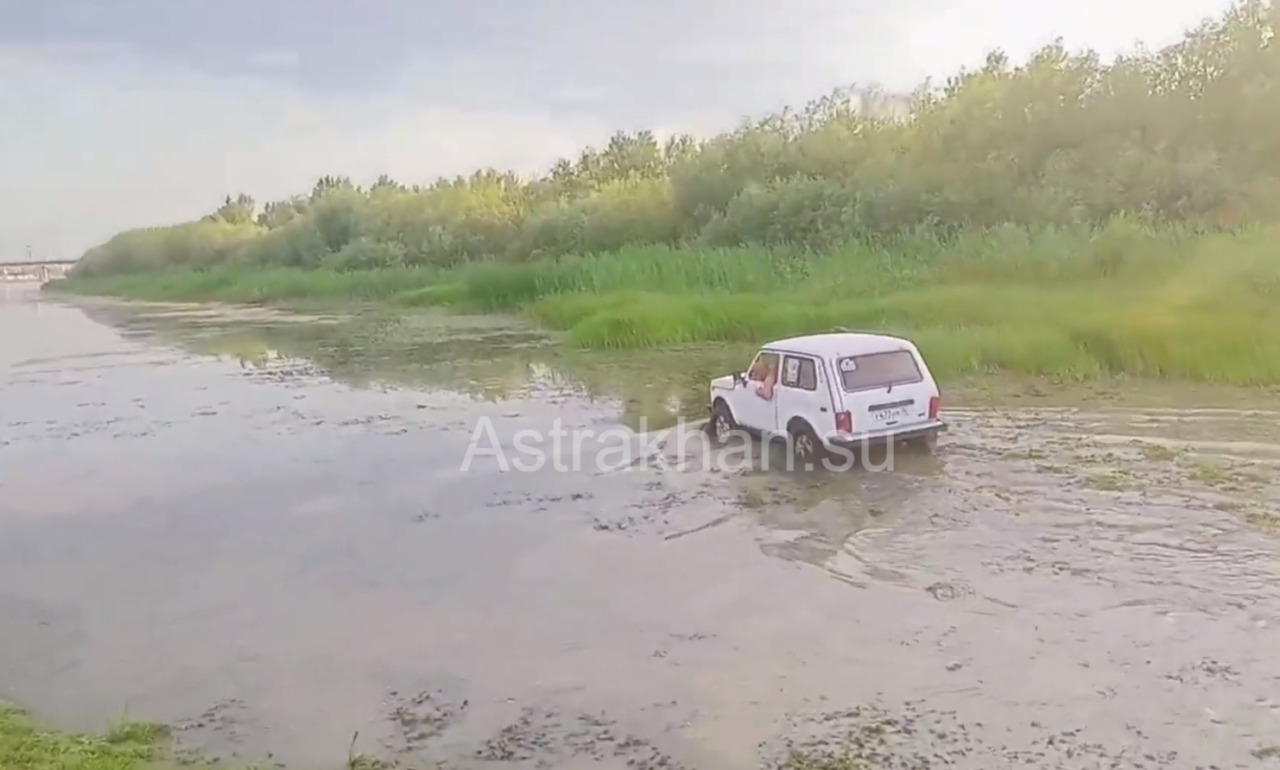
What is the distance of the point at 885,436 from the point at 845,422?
1.70ft

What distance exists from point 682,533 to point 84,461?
31.7 feet

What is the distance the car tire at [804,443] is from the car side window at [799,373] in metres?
0.45

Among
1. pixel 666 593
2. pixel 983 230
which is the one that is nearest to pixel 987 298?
pixel 983 230

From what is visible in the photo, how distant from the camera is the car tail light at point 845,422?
41.3ft

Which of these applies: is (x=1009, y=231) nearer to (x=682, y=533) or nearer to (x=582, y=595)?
(x=682, y=533)

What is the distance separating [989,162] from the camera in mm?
33812

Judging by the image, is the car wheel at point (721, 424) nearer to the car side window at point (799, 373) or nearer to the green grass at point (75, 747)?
the car side window at point (799, 373)

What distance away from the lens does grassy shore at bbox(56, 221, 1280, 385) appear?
17938 millimetres

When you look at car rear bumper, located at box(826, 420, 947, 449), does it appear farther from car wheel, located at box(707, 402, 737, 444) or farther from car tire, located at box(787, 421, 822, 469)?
car wheel, located at box(707, 402, 737, 444)

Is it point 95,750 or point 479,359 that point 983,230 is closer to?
point 479,359

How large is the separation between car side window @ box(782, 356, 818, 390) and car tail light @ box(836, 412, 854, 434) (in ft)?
1.60

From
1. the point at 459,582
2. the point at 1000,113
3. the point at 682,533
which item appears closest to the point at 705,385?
the point at 682,533

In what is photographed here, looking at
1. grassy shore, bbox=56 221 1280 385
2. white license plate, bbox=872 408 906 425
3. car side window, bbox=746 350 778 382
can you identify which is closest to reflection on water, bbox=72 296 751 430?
grassy shore, bbox=56 221 1280 385

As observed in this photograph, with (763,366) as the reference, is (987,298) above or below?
above
